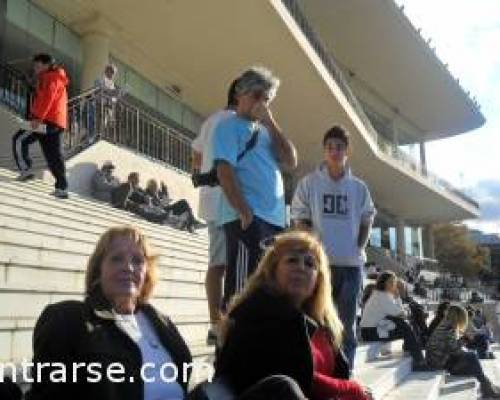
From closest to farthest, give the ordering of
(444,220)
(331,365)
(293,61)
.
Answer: (331,365)
(293,61)
(444,220)

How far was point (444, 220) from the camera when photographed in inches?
1989

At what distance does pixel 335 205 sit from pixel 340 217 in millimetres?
96

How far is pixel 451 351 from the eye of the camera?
949 cm

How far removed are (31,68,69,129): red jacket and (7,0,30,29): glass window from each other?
860 cm

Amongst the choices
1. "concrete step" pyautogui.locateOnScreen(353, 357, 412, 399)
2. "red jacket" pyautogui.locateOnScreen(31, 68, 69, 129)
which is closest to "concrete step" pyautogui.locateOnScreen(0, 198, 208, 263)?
"red jacket" pyautogui.locateOnScreen(31, 68, 69, 129)

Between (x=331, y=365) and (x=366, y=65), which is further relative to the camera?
(x=366, y=65)

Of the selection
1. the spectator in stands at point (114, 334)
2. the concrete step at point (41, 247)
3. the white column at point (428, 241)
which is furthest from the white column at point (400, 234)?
the spectator in stands at point (114, 334)

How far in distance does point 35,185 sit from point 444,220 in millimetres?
43720

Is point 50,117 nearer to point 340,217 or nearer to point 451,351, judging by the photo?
point 340,217

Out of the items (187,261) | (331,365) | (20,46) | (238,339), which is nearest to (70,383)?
(238,339)

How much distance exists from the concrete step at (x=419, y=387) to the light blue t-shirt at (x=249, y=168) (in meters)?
3.16

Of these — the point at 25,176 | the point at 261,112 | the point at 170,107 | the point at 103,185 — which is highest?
the point at 170,107

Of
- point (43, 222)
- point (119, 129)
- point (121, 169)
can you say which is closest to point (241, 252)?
point (43, 222)

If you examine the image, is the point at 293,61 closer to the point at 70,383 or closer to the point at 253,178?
the point at 253,178
